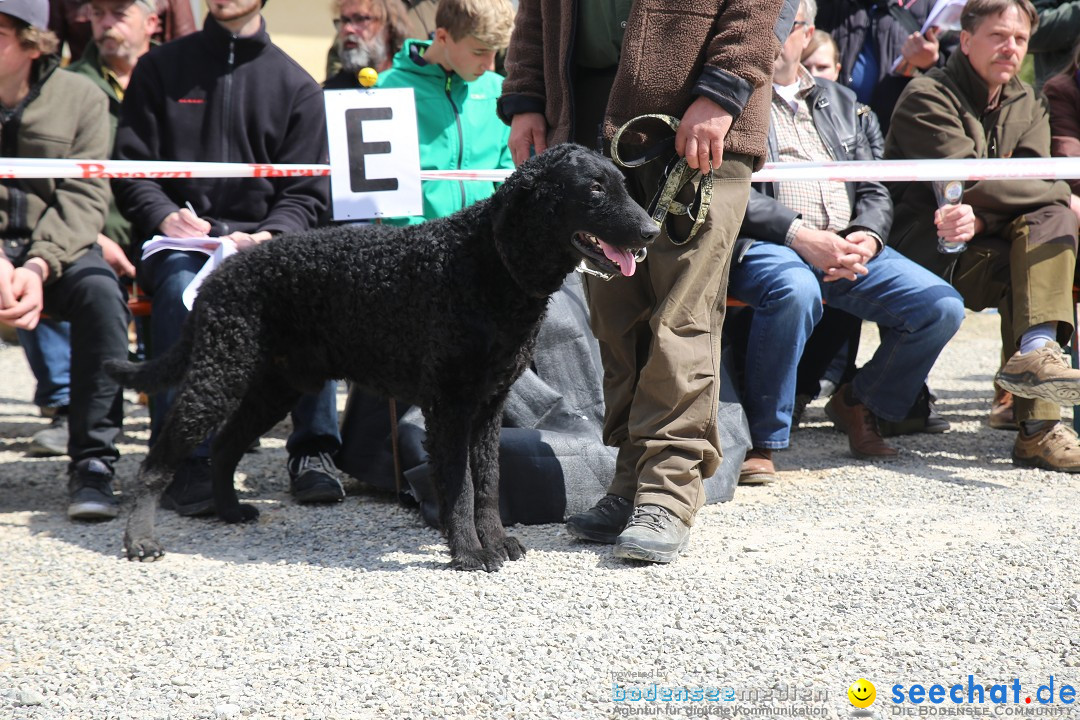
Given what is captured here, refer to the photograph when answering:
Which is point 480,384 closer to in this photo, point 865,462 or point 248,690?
point 248,690

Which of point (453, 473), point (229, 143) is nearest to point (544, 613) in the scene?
point (453, 473)

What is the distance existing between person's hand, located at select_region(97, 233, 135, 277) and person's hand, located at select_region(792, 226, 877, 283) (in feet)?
10.9

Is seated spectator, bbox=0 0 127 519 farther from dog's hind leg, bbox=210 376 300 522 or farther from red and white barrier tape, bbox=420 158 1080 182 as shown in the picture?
red and white barrier tape, bbox=420 158 1080 182

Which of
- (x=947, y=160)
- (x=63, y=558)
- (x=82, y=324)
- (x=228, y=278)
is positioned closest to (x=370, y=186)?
(x=228, y=278)

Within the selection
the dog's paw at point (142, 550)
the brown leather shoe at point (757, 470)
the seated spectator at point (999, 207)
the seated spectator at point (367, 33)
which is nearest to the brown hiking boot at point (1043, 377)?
the seated spectator at point (999, 207)

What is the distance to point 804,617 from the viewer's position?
2.78 metres

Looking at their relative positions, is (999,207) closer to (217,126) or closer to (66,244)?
(217,126)

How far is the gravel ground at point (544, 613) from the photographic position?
239 centimetres

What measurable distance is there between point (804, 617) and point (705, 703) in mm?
607

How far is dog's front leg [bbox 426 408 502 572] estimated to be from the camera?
338 centimetres

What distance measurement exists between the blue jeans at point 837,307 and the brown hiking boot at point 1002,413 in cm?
107

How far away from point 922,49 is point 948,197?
1834 mm

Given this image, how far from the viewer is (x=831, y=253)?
4645 mm

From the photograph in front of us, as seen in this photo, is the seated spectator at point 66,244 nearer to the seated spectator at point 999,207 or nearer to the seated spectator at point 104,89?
the seated spectator at point 104,89
